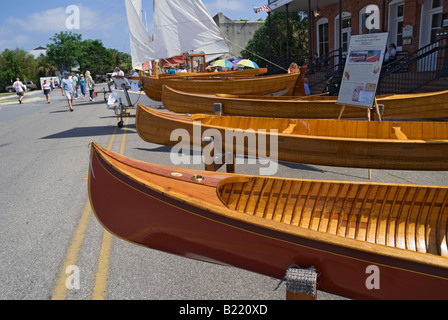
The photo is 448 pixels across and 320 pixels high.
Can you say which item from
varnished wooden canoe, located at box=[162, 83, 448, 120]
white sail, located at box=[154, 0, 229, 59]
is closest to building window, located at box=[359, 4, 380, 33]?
white sail, located at box=[154, 0, 229, 59]

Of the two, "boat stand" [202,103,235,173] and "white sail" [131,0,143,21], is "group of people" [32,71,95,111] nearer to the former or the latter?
"white sail" [131,0,143,21]

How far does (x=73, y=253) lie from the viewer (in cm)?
361

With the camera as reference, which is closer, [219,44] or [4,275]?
[4,275]

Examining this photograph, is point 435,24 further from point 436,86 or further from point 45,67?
point 45,67

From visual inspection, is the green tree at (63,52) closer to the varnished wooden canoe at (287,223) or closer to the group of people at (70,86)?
the group of people at (70,86)

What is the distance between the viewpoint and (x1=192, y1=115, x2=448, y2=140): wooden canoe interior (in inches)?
196

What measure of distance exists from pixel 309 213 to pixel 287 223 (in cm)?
38

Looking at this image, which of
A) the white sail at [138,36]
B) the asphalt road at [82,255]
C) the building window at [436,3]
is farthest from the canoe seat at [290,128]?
the building window at [436,3]

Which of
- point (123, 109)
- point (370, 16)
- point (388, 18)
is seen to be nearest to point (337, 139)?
point (123, 109)
